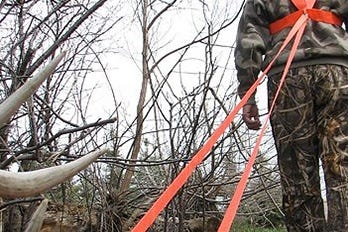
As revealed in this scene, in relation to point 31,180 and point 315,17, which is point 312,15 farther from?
point 31,180

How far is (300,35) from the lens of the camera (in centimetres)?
193

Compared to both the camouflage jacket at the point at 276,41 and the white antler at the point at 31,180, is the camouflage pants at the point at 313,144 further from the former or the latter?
the white antler at the point at 31,180

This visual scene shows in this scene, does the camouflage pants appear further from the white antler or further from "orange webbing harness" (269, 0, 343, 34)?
the white antler

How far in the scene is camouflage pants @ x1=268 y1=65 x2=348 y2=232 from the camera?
1894 mm

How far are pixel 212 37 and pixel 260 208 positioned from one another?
5.15ft

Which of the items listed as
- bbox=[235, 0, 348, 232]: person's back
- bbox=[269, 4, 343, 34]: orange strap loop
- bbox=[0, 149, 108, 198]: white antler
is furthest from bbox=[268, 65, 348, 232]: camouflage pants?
bbox=[0, 149, 108, 198]: white antler

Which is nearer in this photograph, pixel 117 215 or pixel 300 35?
pixel 300 35

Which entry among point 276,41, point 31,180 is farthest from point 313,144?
point 31,180

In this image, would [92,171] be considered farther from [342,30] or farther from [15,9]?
[342,30]

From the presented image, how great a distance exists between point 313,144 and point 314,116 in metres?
0.09

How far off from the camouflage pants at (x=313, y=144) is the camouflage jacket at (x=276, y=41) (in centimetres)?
4

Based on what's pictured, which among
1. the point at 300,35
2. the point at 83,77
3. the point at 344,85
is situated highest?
the point at 83,77

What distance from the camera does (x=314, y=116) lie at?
1972 mm

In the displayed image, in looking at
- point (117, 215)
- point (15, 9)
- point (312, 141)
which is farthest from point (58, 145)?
point (312, 141)
